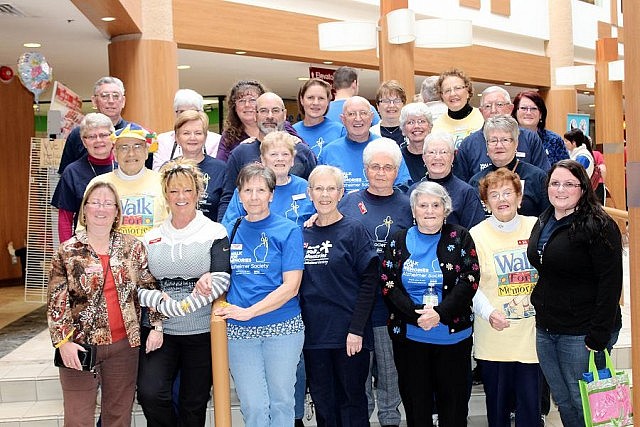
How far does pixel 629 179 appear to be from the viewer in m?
2.95

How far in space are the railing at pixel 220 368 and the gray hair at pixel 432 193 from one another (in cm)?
126

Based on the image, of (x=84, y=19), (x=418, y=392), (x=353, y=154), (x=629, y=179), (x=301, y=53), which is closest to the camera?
(x=629, y=179)

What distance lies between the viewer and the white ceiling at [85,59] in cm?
785

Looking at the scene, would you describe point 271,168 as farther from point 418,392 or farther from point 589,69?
point 589,69

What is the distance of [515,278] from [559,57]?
15.6 m

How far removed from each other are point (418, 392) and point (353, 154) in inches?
65.4

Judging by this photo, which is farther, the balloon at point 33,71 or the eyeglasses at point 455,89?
the balloon at point 33,71

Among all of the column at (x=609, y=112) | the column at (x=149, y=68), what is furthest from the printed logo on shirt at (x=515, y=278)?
the column at (x=609, y=112)

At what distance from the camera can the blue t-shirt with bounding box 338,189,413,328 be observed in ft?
14.6

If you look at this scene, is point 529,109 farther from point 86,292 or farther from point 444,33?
point 86,292

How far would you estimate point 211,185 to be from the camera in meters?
4.86

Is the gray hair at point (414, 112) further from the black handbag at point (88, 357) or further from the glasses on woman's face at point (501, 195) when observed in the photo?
the black handbag at point (88, 357)

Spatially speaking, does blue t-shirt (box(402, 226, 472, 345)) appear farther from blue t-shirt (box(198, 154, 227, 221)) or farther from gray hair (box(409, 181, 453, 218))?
blue t-shirt (box(198, 154, 227, 221))

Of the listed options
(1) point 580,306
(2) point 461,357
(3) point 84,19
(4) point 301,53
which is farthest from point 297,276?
(4) point 301,53
